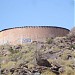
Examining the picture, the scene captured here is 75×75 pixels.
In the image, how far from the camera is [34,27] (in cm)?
4169

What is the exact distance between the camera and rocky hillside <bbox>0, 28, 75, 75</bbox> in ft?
84.6

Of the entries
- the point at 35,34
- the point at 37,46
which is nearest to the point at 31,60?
the point at 37,46

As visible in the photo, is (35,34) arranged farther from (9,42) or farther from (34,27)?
(9,42)

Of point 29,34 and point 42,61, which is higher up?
point 29,34

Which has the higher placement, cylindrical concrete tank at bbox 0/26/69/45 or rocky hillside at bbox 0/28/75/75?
cylindrical concrete tank at bbox 0/26/69/45

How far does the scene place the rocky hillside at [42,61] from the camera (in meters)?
25.8

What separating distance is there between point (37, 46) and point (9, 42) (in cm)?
615

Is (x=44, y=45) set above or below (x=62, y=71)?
above

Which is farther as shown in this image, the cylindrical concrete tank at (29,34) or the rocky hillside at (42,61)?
the cylindrical concrete tank at (29,34)

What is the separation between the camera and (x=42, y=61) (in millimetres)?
26547

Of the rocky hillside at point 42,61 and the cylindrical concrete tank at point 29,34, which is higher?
the cylindrical concrete tank at point 29,34

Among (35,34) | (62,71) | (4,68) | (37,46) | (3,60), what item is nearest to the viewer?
(62,71)

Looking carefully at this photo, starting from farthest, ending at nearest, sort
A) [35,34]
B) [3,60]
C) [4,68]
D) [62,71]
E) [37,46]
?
[35,34] → [37,46] → [3,60] → [4,68] → [62,71]

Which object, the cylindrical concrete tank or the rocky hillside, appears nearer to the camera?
the rocky hillside
